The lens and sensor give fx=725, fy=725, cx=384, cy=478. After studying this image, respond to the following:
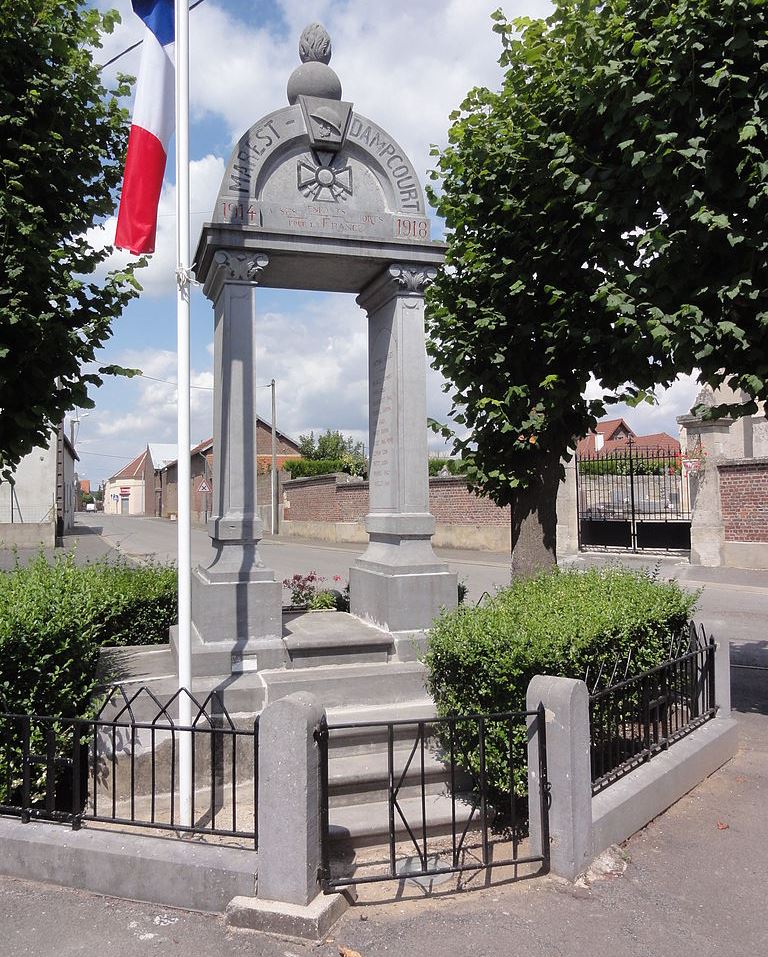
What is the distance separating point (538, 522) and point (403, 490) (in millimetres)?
2074

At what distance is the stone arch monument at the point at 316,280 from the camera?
5406 millimetres

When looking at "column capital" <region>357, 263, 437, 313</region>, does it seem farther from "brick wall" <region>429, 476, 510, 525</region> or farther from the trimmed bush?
"brick wall" <region>429, 476, 510, 525</region>

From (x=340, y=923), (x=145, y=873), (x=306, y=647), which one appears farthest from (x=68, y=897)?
(x=306, y=647)

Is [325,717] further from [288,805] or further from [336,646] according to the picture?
[336,646]

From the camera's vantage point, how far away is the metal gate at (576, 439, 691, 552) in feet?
63.1

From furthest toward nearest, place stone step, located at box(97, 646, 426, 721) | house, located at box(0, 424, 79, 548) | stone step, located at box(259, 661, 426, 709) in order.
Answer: house, located at box(0, 424, 79, 548) → stone step, located at box(259, 661, 426, 709) → stone step, located at box(97, 646, 426, 721)

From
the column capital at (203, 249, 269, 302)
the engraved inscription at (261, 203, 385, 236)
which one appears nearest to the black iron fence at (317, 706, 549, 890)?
the column capital at (203, 249, 269, 302)

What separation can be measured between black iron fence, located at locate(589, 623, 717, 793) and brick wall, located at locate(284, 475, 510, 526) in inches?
427

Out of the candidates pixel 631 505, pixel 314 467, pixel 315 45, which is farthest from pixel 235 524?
pixel 314 467

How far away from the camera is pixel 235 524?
5.48 meters

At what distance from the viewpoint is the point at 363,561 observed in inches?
260

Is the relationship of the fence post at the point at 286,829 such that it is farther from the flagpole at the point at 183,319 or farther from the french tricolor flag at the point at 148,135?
the french tricolor flag at the point at 148,135

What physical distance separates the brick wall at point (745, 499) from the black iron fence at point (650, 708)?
11.4 meters

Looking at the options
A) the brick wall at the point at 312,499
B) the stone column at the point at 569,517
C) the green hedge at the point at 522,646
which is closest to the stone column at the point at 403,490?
the green hedge at the point at 522,646
